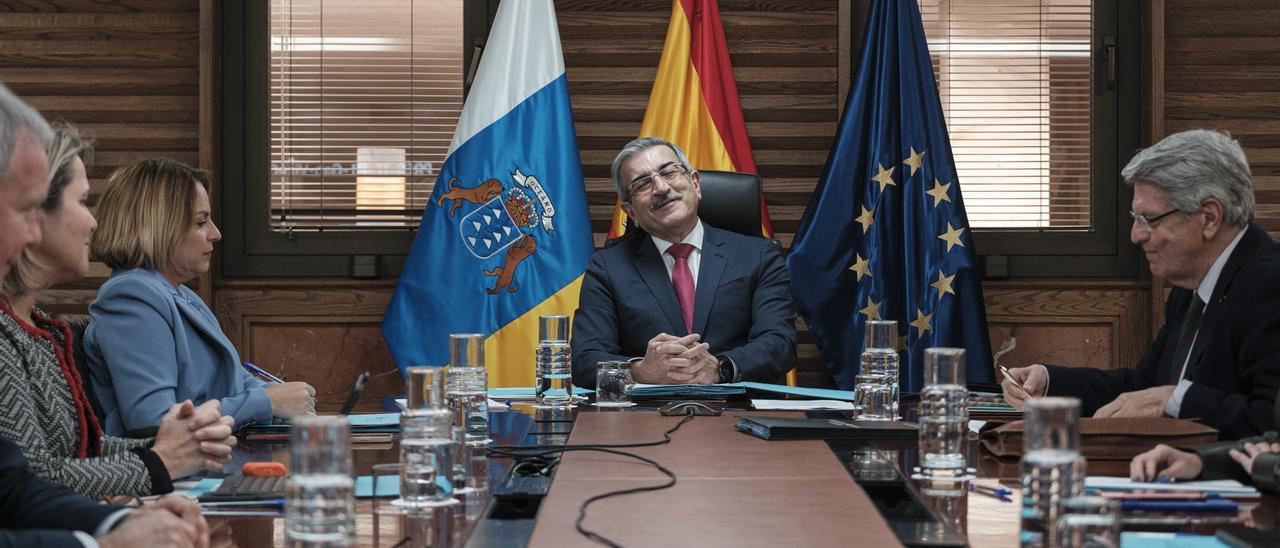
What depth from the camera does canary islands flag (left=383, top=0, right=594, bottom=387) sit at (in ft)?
15.1

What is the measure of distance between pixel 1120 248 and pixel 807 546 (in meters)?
3.89

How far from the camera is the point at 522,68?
470 cm

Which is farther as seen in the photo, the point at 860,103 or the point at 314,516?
the point at 860,103

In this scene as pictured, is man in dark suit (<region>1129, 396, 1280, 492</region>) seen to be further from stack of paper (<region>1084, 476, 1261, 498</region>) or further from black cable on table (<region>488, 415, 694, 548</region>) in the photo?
black cable on table (<region>488, 415, 694, 548</region>)

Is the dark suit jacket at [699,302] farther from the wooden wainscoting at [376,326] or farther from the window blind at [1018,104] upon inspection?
the window blind at [1018,104]

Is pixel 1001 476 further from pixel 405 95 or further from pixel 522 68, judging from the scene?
pixel 405 95

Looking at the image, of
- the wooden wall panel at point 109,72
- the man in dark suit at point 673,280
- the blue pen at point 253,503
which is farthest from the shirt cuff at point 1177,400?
the wooden wall panel at point 109,72

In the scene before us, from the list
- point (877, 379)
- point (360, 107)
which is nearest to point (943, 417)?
point (877, 379)

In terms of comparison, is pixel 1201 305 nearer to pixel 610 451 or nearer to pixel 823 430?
pixel 823 430

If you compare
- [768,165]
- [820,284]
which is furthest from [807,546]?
[768,165]

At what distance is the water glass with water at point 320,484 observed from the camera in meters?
1.17

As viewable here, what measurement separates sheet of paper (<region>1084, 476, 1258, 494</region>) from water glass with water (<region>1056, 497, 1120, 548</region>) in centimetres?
58

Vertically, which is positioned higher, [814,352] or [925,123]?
[925,123]

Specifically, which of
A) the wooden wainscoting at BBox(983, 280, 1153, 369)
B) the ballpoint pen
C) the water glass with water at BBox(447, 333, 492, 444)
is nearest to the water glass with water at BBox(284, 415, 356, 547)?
the water glass with water at BBox(447, 333, 492, 444)
